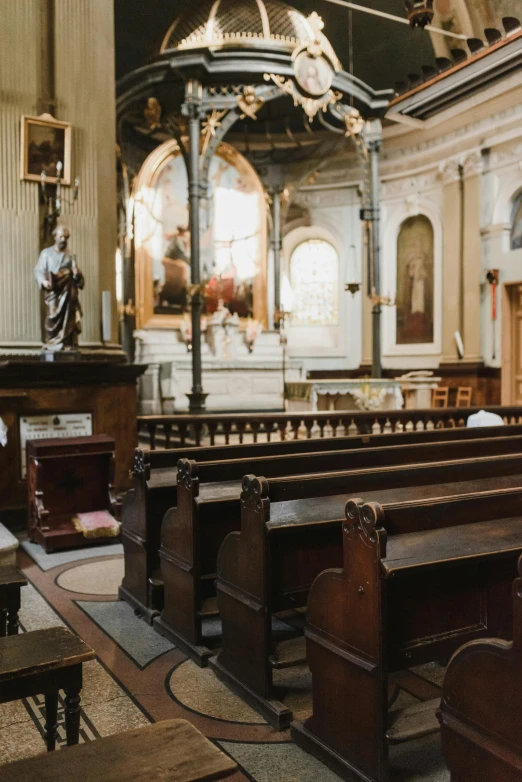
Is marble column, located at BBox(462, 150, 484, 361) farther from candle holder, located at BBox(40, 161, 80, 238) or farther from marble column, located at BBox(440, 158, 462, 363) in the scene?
candle holder, located at BBox(40, 161, 80, 238)

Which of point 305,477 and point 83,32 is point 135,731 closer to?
point 305,477

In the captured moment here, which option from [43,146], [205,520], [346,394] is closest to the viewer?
[205,520]

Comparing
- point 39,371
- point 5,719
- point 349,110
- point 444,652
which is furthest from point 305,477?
point 349,110

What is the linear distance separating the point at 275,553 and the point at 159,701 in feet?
2.59

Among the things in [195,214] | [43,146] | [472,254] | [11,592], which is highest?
[195,214]

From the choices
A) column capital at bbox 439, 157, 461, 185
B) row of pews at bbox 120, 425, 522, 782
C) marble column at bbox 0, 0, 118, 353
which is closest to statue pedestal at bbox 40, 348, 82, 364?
marble column at bbox 0, 0, 118, 353

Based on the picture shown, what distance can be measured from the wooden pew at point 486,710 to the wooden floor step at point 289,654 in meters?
0.89

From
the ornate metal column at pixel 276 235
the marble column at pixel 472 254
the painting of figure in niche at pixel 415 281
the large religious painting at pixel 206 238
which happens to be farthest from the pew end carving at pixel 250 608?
the ornate metal column at pixel 276 235

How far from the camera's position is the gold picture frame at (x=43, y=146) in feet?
20.4

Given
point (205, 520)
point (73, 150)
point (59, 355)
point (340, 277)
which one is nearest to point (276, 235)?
point (340, 277)

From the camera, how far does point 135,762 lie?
1470mm

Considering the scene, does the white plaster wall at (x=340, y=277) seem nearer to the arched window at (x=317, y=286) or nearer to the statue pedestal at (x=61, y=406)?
the arched window at (x=317, y=286)

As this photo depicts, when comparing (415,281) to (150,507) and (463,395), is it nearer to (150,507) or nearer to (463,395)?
(463,395)

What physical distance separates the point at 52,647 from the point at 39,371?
4.17 m
